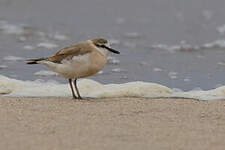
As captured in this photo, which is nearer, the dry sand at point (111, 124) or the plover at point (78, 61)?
the dry sand at point (111, 124)

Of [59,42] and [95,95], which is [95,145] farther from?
[59,42]

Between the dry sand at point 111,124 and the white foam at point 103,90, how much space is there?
40 centimetres

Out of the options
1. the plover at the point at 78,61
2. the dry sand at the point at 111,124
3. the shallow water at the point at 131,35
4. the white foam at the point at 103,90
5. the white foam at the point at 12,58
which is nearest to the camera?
the dry sand at the point at 111,124

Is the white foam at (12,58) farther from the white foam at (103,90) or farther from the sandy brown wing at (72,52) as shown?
the sandy brown wing at (72,52)

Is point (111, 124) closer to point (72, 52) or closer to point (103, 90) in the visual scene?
point (72, 52)

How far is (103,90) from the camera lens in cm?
706

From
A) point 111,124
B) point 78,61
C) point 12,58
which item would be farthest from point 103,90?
point 12,58

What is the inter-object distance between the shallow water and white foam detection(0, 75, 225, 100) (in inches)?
22.4

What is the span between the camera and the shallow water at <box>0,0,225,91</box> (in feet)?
27.3

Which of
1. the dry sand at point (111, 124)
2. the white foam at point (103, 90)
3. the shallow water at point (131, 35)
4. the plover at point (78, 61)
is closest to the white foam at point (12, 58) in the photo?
the shallow water at point (131, 35)

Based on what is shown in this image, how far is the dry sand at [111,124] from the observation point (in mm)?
4629

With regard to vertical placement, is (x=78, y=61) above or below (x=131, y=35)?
below

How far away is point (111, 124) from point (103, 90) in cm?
184

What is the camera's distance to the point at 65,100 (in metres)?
6.52
